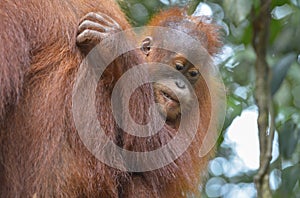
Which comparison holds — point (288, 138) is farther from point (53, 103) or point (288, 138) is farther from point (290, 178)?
point (53, 103)

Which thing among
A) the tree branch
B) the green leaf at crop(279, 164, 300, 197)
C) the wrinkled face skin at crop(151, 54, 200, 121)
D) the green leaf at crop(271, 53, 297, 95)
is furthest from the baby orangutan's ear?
the green leaf at crop(279, 164, 300, 197)

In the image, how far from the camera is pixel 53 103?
9.53ft

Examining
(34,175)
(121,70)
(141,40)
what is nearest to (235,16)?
(121,70)

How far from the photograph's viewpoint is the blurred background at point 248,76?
3131mm

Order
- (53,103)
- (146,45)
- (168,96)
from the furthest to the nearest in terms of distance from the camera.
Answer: (146,45)
(168,96)
(53,103)

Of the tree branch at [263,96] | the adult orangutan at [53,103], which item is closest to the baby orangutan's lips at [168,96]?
the adult orangutan at [53,103]

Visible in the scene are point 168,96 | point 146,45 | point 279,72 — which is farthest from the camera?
point 146,45

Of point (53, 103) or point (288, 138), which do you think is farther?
point (288, 138)

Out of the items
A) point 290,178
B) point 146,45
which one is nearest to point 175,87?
point 146,45

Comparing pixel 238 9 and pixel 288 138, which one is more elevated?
pixel 238 9

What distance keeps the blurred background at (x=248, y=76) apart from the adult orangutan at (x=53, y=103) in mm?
527

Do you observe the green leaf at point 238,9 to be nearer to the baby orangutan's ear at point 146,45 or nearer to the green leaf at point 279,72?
the green leaf at point 279,72

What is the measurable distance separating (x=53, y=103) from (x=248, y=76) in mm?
1742

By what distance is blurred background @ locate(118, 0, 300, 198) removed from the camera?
3131 millimetres
